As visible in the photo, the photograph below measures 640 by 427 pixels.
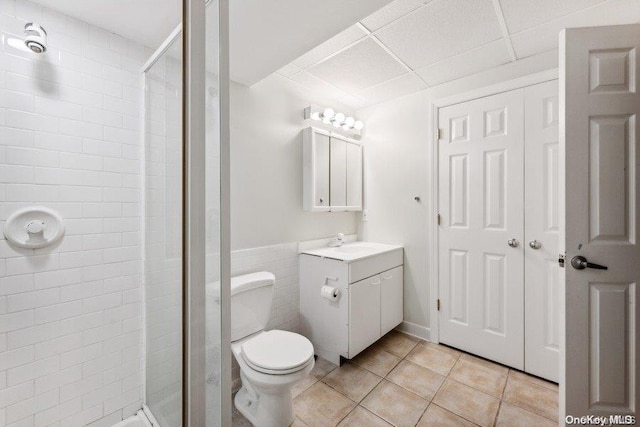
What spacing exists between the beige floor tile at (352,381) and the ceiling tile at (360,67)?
7.36 feet

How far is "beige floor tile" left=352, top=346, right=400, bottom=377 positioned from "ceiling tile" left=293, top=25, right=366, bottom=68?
7.40 ft

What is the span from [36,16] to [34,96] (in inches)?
13.6

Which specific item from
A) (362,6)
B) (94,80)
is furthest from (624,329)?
(94,80)

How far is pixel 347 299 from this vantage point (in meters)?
1.83

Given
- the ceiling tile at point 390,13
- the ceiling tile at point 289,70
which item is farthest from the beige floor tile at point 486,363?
the ceiling tile at point 289,70

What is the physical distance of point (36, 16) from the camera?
110 centimetres

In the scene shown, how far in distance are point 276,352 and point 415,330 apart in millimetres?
1507

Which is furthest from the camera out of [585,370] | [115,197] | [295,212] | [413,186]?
[413,186]

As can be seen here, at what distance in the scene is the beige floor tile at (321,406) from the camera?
145 cm

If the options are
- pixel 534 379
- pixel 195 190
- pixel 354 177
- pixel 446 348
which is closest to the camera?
pixel 195 190

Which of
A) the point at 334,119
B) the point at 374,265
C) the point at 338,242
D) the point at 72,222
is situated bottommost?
the point at 374,265

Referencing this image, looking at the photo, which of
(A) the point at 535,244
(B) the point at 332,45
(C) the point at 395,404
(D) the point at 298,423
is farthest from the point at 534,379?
(B) the point at 332,45

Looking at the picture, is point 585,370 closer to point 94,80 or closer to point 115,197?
point 115,197

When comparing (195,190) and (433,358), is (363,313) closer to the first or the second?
(433,358)
